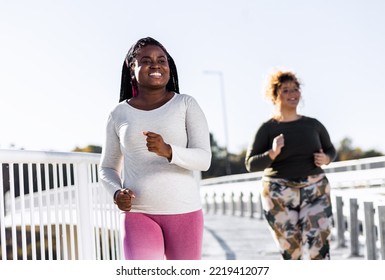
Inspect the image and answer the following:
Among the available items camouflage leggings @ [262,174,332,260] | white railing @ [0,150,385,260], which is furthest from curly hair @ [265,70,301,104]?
white railing @ [0,150,385,260]

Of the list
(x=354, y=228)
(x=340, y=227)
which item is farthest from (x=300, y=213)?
(x=340, y=227)

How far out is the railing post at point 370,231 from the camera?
5500 mm

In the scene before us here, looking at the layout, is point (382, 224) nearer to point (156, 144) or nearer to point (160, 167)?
point (160, 167)

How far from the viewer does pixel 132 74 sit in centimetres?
274

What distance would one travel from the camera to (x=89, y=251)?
3.57 m

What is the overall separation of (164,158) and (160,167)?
0.03 m

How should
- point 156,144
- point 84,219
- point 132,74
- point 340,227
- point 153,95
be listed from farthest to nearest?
1. point 340,227
2. point 84,219
3. point 132,74
4. point 153,95
5. point 156,144

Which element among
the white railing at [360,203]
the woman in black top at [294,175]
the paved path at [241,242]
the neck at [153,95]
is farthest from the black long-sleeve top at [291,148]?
the paved path at [241,242]

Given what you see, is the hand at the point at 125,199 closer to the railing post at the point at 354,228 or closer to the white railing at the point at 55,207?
the white railing at the point at 55,207

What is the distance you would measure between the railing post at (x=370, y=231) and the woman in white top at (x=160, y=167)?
10.2ft

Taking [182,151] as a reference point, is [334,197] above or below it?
below
